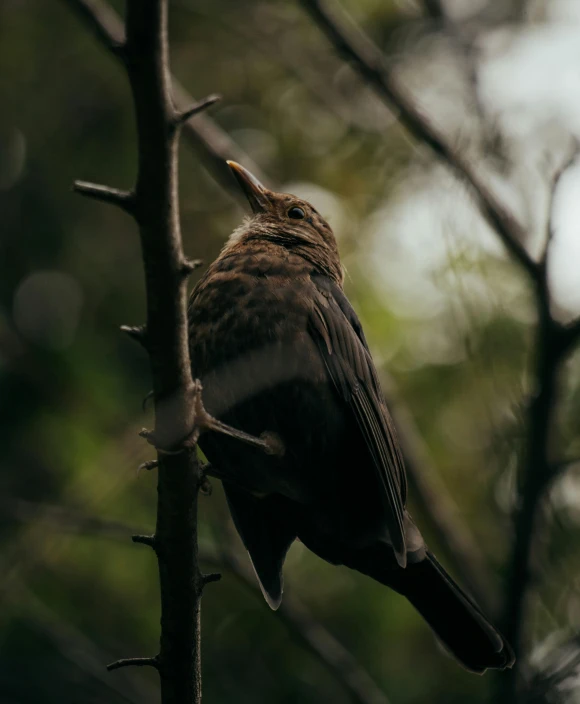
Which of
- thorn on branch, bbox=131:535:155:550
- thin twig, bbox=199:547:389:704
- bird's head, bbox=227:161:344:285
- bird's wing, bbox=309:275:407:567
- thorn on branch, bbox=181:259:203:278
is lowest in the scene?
thin twig, bbox=199:547:389:704

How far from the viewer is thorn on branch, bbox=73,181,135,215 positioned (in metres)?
2.05

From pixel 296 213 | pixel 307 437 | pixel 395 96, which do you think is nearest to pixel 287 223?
pixel 296 213

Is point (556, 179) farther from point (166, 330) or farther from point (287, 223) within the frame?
point (166, 330)

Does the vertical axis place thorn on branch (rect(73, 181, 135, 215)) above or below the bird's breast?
above

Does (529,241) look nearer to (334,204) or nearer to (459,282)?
(459,282)

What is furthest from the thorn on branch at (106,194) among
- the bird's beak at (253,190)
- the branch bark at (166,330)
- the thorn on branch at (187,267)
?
the bird's beak at (253,190)

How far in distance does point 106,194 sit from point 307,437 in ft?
4.93

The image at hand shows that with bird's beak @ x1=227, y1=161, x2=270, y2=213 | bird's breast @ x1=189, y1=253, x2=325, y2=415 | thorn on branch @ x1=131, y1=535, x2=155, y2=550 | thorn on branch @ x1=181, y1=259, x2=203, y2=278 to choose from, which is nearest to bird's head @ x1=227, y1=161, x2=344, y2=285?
bird's beak @ x1=227, y1=161, x2=270, y2=213

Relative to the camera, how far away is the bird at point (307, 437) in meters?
3.31

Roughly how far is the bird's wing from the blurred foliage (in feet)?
1.40

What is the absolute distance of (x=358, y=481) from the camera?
137 inches

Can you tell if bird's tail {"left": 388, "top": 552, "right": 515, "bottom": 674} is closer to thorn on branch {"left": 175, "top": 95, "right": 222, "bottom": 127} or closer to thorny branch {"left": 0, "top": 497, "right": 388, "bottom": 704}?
thorny branch {"left": 0, "top": 497, "right": 388, "bottom": 704}

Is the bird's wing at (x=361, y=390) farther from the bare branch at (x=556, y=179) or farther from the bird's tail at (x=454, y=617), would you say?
the bare branch at (x=556, y=179)

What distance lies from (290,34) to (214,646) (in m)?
4.02
